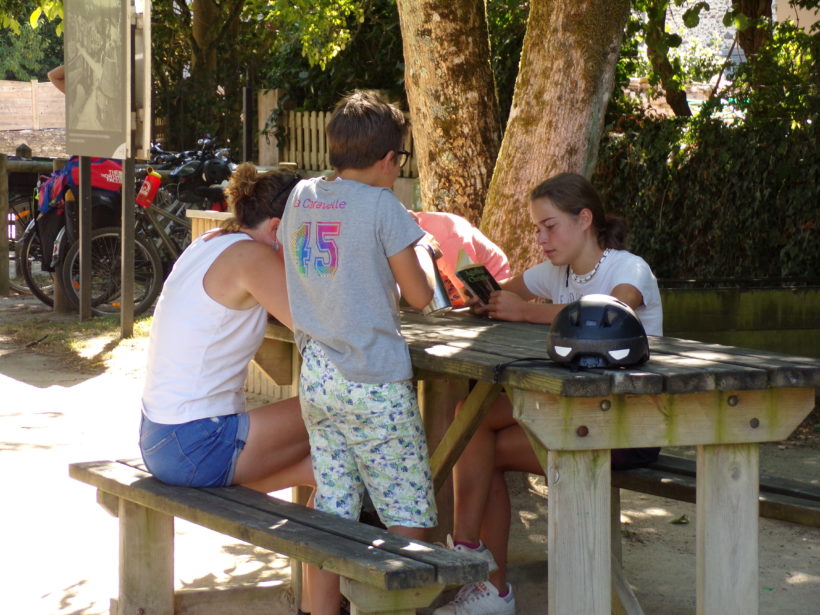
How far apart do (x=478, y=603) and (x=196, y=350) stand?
48.5 inches

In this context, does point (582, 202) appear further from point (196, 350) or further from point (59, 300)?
point (59, 300)

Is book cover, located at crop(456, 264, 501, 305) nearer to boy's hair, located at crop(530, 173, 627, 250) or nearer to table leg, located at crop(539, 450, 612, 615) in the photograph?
boy's hair, located at crop(530, 173, 627, 250)

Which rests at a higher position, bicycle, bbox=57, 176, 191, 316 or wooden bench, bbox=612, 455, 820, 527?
bicycle, bbox=57, 176, 191, 316

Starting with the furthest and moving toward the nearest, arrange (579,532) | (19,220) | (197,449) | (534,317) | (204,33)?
1. (204,33)
2. (19,220)
3. (534,317)
4. (197,449)
5. (579,532)

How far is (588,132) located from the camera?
228 inches

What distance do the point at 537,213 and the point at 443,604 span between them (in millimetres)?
1357

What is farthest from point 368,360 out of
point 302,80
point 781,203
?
→ point 302,80

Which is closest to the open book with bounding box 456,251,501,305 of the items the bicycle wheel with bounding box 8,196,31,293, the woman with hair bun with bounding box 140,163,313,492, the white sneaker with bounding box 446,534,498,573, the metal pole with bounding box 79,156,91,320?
the woman with hair bun with bounding box 140,163,313,492

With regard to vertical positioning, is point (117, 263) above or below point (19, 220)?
below

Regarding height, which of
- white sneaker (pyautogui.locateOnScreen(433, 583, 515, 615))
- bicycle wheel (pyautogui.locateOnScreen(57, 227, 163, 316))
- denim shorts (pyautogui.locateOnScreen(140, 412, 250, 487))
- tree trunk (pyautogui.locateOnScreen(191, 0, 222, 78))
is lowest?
white sneaker (pyautogui.locateOnScreen(433, 583, 515, 615))

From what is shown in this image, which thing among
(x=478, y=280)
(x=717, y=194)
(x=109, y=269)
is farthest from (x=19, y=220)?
(x=478, y=280)

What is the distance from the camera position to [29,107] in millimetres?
36906

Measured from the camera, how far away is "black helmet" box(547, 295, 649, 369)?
9.86 feet

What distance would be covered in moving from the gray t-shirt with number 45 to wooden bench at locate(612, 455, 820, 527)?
3.21ft
